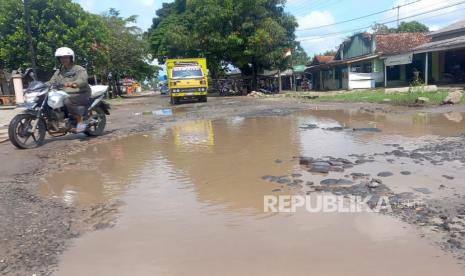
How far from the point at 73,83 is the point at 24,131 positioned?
128 cm

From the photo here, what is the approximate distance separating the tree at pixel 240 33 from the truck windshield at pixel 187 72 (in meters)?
7.99

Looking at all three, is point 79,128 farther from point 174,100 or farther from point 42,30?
point 42,30

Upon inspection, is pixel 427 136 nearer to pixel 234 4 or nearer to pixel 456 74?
pixel 456 74

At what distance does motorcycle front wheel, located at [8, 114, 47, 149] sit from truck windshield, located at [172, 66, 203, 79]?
15991mm

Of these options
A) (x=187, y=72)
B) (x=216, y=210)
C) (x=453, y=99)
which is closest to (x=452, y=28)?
(x=453, y=99)

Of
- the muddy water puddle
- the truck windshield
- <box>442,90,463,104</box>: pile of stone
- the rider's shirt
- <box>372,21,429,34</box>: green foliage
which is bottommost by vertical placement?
the muddy water puddle

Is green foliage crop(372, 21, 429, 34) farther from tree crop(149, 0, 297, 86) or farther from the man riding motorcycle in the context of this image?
the man riding motorcycle

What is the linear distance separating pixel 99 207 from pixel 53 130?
15.2 feet

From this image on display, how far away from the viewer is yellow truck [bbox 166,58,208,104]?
23.4 m

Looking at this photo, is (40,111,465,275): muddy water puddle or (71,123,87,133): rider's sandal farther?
(71,123,87,133): rider's sandal

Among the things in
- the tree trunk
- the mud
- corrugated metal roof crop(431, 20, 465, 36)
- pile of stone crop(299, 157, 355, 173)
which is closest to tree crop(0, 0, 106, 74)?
the tree trunk

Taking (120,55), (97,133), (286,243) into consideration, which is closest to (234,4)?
(120,55)

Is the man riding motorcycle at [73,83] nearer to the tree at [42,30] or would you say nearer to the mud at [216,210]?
the mud at [216,210]

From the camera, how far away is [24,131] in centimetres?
776
